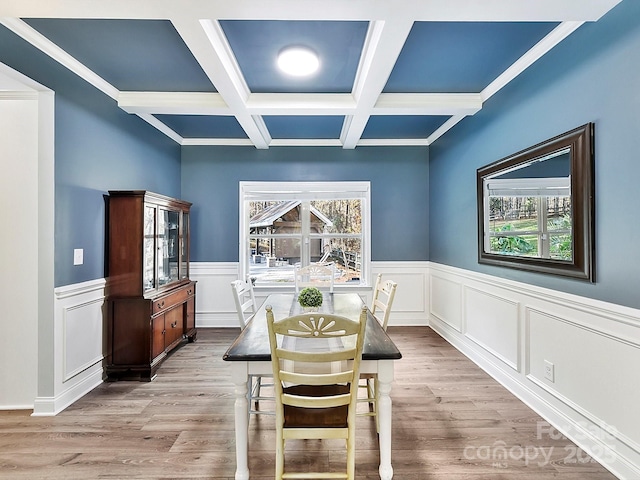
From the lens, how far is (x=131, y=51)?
2557mm

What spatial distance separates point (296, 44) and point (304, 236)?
9.68ft

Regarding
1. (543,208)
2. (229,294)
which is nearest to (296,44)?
(543,208)

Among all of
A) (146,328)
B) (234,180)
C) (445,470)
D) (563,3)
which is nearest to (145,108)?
(234,180)

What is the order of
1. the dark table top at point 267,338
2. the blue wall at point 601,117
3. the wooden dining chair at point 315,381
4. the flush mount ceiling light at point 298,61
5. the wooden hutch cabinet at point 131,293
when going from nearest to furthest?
the wooden dining chair at point 315,381
the dark table top at point 267,338
the blue wall at point 601,117
the flush mount ceiling light at point 298,61
the wooden hutch cabinet at point 131,293

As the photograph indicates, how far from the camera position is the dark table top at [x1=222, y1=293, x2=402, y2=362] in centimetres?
169

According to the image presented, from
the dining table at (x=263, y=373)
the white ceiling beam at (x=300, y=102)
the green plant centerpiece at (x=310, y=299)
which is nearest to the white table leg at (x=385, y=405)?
the dining table at (x=263, y=373)

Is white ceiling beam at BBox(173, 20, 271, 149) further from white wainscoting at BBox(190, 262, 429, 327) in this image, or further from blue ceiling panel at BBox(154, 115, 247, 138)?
white wainscoting at BBox(190, 262, 429, 327)

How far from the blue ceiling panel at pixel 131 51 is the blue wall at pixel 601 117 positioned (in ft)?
8.46

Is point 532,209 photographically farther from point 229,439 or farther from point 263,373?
point 229,439

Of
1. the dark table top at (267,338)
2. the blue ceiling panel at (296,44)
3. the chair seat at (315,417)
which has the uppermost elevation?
the blue ceiling panel at (296,44)

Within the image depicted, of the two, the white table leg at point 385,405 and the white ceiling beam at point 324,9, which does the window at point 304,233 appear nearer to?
the white ceiling beam at point 324,9

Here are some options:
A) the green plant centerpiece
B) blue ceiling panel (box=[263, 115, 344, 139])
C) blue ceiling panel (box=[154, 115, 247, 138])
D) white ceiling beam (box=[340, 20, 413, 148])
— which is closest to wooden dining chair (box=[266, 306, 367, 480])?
the green plant centerpiece

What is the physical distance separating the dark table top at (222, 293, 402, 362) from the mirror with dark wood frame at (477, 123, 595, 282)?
1.30m

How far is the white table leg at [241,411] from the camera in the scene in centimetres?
172
